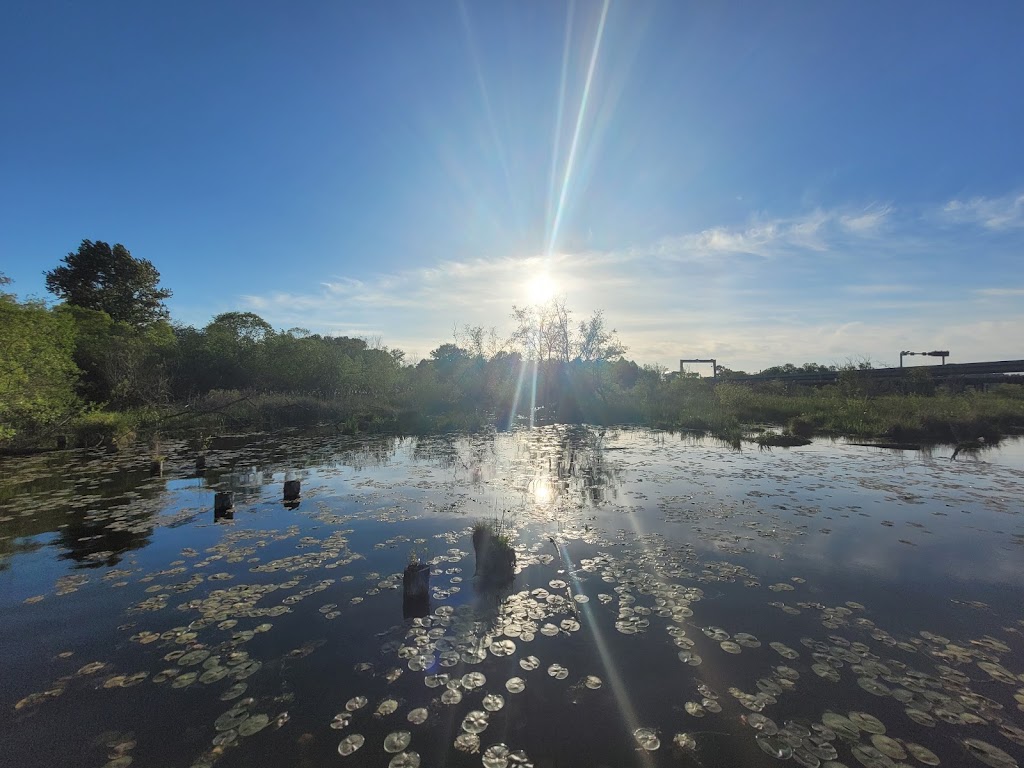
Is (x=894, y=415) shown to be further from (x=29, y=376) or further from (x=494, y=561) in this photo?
(x=29, y=376)

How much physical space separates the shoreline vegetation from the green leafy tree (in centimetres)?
12

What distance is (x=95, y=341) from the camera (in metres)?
28.1

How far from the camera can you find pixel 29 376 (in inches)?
583

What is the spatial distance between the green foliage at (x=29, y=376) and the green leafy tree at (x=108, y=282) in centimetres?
2550

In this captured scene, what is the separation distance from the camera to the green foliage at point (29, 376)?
13938 mm

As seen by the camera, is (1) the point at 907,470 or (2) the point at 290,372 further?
(2) the point at 290,372

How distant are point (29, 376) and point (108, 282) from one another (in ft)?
109

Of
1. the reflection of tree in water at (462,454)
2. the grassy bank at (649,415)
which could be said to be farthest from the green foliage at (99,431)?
the reflection of tree in water at (462,454)

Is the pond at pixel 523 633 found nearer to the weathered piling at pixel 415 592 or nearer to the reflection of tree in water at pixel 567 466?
the weathered piling at pixel 415 592

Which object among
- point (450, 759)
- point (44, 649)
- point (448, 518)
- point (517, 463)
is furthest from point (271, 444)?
point (450, 759)

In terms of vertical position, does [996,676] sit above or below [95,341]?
below

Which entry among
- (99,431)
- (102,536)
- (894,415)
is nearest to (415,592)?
(102,536)

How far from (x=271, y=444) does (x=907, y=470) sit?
Result: 21.8 meters

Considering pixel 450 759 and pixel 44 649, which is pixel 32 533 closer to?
pixel 44 649
